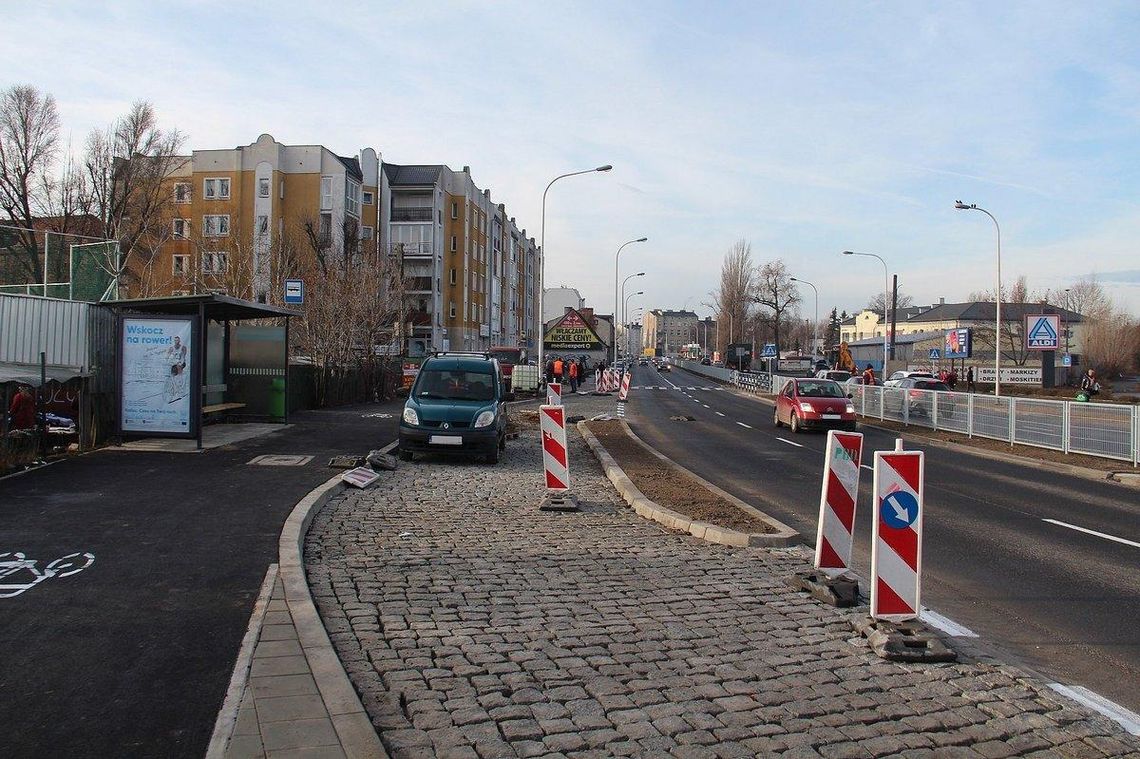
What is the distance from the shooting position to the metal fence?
1703 cm

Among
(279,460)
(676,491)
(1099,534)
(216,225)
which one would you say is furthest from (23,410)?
(216,225)

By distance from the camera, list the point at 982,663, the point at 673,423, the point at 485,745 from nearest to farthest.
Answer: the point at 485,745 < the point at 982,663 < the point at 673,423

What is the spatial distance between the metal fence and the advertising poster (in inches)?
685

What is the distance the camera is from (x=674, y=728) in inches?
157

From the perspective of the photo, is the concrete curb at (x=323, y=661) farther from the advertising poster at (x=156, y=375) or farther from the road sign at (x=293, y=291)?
the road sign at (x=293, y=291)

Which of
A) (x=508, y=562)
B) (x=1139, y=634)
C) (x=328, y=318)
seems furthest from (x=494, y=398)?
(x=328, y=318)

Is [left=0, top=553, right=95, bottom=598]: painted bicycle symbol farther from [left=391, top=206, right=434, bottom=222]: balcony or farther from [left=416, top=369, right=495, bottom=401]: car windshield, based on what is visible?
[left=391, top=206, right=434, bottom=222]: balcony

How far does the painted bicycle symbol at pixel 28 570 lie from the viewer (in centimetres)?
618

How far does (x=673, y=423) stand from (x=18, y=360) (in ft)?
62.2

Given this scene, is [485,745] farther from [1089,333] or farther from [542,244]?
[1089,333]

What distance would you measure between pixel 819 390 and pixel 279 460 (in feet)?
55.9

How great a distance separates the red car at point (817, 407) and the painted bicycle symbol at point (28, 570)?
2037 cm

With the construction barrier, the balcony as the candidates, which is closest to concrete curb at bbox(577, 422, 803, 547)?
the construction barrier

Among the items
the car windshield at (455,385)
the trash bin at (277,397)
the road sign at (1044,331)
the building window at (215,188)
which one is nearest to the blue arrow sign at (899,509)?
the car windshield at (455,385)
